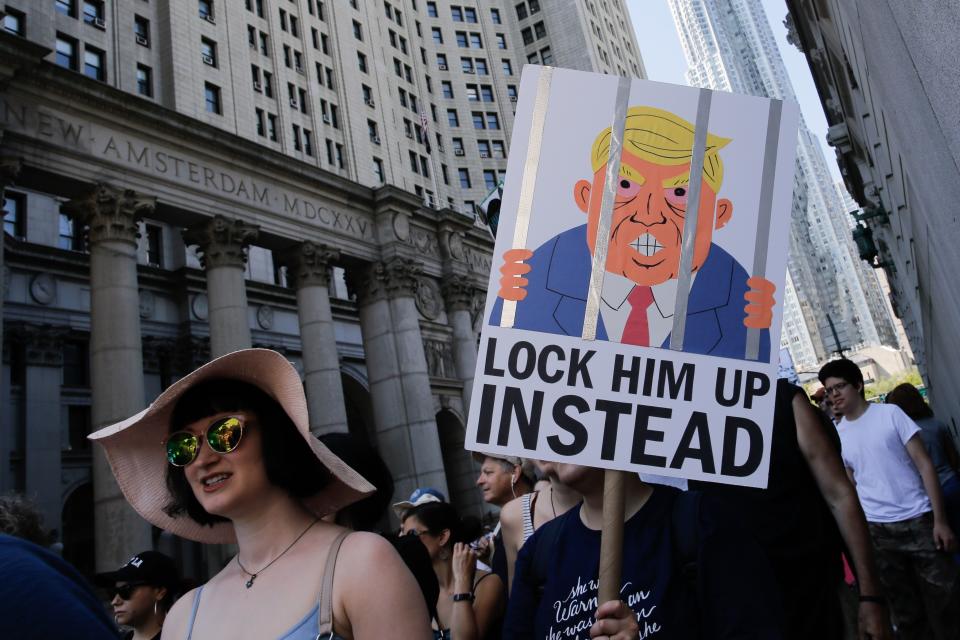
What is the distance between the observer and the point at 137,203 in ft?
59.3

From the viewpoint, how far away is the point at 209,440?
2502 mm

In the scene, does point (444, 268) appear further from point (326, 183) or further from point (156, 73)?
point (156, 73)

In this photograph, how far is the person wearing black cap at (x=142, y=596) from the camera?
17.1ft

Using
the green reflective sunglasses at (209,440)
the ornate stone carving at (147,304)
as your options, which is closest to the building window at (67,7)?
the ornate stone carving at (147,304)

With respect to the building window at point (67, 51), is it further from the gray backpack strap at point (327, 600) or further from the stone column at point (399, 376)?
the gray backpack strap at point (327, 600)

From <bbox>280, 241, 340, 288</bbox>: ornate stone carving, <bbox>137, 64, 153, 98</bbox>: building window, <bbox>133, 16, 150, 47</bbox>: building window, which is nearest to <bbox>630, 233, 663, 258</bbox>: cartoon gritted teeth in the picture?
<bbox>280, 241, 340, 288</bbox>: ornate stone carving

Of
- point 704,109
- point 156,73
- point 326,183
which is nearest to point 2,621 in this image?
point 704,109

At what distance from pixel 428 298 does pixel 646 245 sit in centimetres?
2627

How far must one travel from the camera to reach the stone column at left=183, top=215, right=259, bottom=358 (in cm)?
1955

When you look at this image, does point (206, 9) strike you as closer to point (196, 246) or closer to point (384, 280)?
point (196, 246)

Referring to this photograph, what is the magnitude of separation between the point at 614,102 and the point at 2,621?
2860 mm

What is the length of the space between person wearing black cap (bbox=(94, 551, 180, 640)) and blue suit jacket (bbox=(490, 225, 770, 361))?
4.10 m

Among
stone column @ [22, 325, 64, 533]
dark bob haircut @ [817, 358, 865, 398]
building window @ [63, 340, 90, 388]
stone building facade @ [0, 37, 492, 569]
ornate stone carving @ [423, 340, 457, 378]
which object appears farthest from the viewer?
ornate stone carving @ [423, 340, 457, 378]

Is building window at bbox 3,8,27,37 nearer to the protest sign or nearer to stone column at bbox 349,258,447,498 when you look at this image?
stone column at bbox 349,258,447,498
